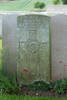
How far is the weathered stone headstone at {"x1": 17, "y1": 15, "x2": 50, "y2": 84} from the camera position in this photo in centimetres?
526

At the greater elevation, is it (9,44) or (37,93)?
(9,44)

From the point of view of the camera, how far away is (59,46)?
5555mm

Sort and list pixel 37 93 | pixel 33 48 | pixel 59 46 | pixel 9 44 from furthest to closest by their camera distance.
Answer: pixel 9 44 → pixel 59 46 → pixel 33 48 → pixel 37 93

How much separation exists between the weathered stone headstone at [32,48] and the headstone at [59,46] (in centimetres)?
30

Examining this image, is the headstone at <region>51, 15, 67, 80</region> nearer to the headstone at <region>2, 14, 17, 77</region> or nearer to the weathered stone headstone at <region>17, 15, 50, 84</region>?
the weathered stone headstone at <region>17, 15, 50, 84</region>

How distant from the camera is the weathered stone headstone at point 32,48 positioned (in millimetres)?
5258

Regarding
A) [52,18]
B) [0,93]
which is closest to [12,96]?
[0,93]

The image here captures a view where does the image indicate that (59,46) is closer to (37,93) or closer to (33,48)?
(33,48)

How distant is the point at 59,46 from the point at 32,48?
0.62 meters

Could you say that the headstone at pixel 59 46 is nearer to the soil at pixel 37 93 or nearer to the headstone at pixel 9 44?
the soil at pixel 37 93

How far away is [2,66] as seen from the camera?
5684 millimetres

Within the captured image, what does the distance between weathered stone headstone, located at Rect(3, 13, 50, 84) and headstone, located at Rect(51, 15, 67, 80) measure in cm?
30

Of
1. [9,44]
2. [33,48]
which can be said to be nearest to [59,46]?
[33,48]

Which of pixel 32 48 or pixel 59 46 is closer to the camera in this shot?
pixel 32 48
